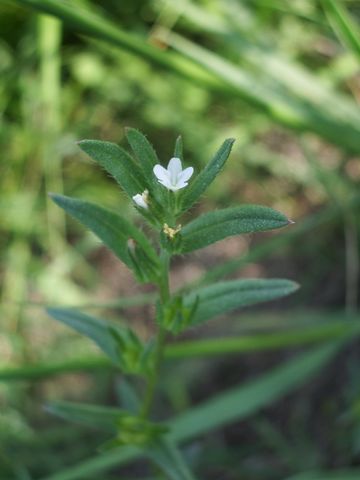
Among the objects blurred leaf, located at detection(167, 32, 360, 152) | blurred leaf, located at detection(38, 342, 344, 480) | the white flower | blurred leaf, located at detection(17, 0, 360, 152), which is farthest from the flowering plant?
blurred leaf, located at detection(167, 32, 360, 152)

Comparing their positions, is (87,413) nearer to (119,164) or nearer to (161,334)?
(161,334)

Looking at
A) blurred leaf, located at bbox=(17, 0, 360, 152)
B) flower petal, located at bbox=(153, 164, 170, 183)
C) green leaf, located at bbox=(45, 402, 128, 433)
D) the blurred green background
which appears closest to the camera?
flower petal, located at bbox=(153, 164, 170, 183)

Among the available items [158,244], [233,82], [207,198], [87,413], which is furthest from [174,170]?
[207,198]

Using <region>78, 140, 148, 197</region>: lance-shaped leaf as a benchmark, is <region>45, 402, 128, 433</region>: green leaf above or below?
below

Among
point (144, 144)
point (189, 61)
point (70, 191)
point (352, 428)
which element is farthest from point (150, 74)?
point (144, 144)

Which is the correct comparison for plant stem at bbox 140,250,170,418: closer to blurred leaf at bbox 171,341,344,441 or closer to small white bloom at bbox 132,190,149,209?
small white bloom at bbox 132,190,149,209

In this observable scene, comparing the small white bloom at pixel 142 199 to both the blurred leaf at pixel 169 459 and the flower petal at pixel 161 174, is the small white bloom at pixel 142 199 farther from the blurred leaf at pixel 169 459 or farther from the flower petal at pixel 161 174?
the blurred leaf at pixel 169 459

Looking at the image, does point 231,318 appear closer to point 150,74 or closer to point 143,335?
point 143,335

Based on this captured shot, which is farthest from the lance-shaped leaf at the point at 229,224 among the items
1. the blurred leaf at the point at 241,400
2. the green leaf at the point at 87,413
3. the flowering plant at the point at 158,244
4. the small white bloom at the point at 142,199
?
the blurred leaf at the point at 241,400
